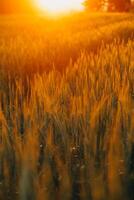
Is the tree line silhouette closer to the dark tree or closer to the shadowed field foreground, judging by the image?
the dark tree

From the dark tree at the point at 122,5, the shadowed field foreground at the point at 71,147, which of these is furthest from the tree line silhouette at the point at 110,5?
the shadowed field foreground at the point at 71,147

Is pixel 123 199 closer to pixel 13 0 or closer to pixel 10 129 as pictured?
pixel 10 129

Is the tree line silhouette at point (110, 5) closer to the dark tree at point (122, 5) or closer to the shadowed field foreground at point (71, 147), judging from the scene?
the dark tree at point (122, 5)

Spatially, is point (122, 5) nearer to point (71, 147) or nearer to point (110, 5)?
point (110, 5)

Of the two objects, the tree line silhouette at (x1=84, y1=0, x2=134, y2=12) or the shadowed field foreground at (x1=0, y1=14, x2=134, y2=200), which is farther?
the tree line silhouette at (x1=84, y1=0, x2=134, y2=12)

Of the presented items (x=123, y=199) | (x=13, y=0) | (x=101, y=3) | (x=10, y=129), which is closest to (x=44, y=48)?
(x=10, y=129)

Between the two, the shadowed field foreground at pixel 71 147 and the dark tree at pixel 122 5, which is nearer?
the shadowed field foreground at pixel 71 147

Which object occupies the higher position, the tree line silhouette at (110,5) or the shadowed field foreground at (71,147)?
the shadowed field foreground at (71,147)

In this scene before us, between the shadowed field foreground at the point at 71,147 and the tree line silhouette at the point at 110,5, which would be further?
the tree line silhouette at the point at 110,5

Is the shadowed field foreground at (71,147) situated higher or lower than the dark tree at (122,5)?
higher

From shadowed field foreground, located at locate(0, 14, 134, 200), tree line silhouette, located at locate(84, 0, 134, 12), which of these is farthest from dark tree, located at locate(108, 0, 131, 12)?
shadowed field foreground, located at locate(0, 14, 134, 200)

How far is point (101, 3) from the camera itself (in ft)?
114

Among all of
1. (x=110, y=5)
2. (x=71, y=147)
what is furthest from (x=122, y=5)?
(x=71, y=147)

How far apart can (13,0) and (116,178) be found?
80.1ft
